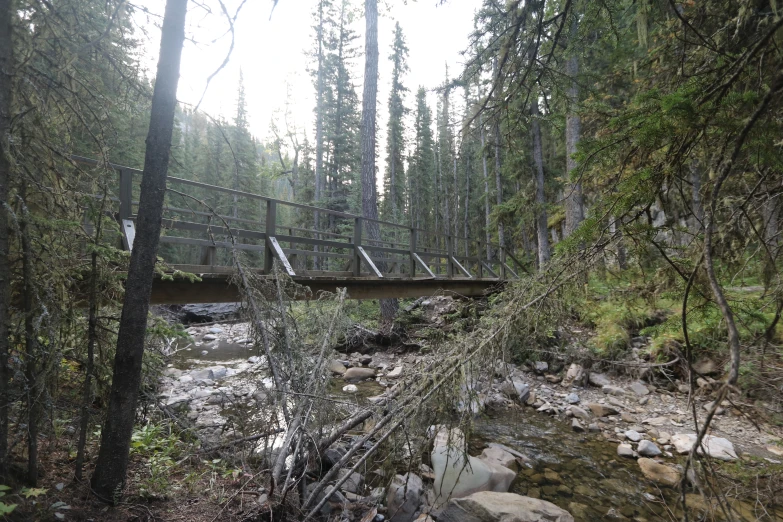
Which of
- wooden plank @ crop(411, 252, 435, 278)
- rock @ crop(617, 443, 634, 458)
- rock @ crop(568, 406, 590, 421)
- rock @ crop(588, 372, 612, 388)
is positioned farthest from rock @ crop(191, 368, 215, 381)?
rock @ crop(588, 372, 612, 388)

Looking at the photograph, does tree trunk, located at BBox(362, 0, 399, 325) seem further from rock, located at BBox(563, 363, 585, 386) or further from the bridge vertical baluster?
the bridge vertical baluster

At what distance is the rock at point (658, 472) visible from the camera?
4.57 m

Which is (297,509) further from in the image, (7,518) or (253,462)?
(7,518)

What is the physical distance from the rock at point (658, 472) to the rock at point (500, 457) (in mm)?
1648

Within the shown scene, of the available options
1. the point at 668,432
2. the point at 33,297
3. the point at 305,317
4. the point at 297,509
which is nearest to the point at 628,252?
the point at 297,509

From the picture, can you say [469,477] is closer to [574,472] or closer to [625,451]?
[574,472]

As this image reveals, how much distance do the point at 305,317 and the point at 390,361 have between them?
20.8ft

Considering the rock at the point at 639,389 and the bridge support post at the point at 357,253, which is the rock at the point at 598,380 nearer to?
the rock at the point at 639,389

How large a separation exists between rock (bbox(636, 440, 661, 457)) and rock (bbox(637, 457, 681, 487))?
0.81 feet

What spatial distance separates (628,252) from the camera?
232 cm

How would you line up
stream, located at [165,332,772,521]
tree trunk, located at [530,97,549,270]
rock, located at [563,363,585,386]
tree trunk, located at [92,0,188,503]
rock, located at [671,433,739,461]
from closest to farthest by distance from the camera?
tree trunk, located at [92,0,188,503] → stream, located at [165,332,772,521] → rock, located at [671,433,739,461] → rock, located at [563,363,585,386] → tree trunk, located at [530,97,549,270]

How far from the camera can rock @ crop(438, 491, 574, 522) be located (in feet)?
10.8

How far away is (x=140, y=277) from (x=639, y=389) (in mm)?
8558

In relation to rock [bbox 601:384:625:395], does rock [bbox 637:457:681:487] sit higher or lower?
lower
